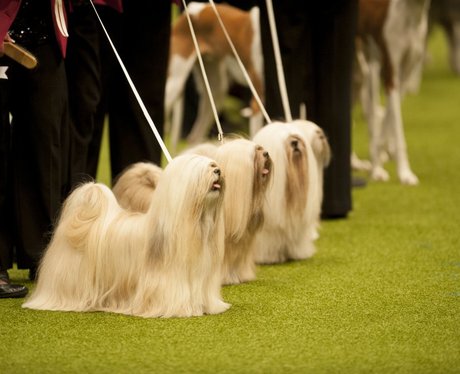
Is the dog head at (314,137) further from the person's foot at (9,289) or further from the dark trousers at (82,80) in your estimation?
the person's foot at (9,289)

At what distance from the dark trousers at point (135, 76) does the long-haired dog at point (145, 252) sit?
3.44ft

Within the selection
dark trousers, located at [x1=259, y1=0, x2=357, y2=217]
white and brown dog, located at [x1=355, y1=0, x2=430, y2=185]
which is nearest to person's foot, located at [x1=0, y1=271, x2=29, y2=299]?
dark trousers, located at [x1=259, y1=0, x2=357, y2=217]

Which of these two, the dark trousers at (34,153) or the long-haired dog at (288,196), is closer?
the dark trousers at (34,153)

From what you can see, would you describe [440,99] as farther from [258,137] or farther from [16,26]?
[16,26]

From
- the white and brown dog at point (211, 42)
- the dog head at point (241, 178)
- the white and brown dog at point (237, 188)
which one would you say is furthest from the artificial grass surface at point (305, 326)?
the white and brown dog at point (211, 42)

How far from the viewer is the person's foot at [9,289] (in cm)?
438

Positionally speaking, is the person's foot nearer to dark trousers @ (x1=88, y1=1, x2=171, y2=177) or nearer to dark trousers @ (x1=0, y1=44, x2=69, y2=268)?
dark trousers @ (x1=0, y1=44, x2=69, y2=268)

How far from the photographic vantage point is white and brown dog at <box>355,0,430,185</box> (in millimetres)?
7672

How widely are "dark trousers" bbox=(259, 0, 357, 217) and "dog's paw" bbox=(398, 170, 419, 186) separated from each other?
4.98 ft

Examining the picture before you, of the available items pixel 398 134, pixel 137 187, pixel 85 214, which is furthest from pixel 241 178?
pixel 398 134

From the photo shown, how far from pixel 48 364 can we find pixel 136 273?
2.20ft

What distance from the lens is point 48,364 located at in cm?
345

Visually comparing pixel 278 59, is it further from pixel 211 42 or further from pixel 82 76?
pixel 211 42

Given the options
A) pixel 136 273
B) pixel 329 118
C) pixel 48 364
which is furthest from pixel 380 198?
pixel 48 364
